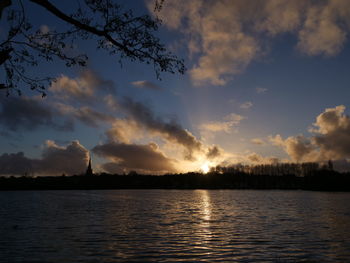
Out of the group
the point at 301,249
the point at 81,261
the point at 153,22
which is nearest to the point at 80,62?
the point at 153,22

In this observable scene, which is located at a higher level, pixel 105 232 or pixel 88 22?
pixel 88 22

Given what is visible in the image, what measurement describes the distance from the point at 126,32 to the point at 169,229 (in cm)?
2925

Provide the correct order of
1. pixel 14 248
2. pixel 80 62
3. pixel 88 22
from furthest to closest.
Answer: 1. pixel 14 248
2. pixel 80 62
3. pixel 88 22

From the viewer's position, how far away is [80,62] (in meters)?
13.8

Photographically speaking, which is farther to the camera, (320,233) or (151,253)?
(320,233)

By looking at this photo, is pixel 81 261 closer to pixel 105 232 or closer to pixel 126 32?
pixel 105 232

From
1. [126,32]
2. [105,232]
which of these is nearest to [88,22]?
[126,32]

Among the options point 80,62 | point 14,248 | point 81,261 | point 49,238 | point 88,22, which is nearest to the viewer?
point 88,22

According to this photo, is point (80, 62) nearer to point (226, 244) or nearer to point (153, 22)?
point (153, 22)

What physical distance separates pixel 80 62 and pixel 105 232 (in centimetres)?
2639

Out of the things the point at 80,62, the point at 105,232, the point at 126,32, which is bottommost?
the point at 105,232

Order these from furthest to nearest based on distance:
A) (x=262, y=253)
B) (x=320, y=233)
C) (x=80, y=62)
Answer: (x=320, y=233) → (x=262, y=253) → (x=80, y=62)

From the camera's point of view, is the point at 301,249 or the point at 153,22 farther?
the point at 301,249

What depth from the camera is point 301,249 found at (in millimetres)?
24375
